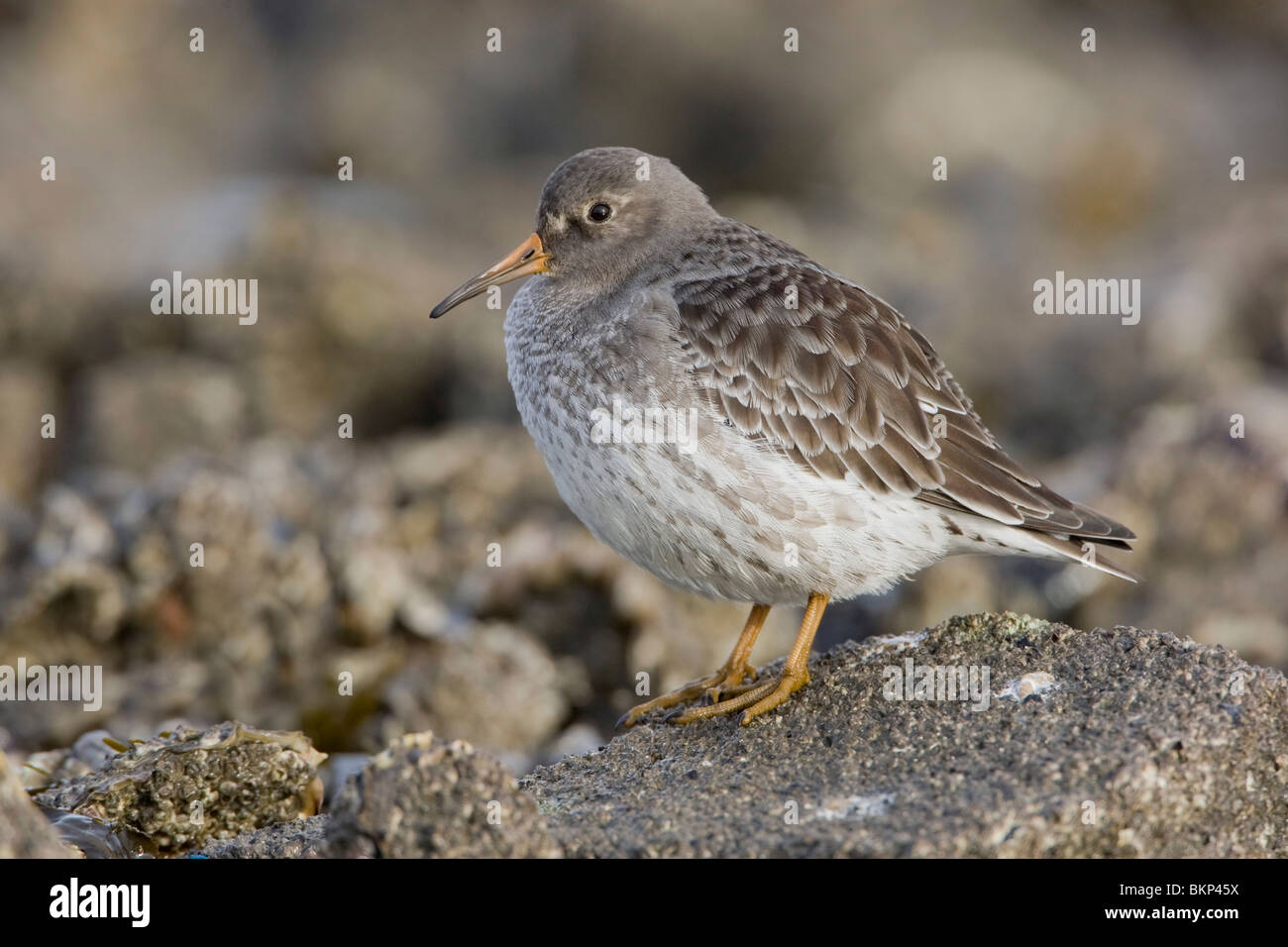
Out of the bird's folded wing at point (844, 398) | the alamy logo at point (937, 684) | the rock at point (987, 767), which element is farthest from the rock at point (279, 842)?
the bird's folded wing at point (844, 398)

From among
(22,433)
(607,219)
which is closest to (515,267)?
(607,219)

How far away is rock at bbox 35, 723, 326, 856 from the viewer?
5574mm

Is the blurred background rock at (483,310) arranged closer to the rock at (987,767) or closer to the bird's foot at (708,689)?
the bird's foot at (708,689)

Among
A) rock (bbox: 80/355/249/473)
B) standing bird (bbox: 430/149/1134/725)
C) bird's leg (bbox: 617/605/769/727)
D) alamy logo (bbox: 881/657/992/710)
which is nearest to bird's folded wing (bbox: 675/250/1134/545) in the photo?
standing bird (bbox: 430/149/1134/725)

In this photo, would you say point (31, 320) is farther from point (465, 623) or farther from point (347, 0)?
point (347, 0)

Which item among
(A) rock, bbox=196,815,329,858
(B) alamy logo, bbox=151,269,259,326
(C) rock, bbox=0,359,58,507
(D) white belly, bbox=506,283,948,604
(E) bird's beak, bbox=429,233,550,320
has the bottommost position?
(A) rock, bbox=196,815,329,858

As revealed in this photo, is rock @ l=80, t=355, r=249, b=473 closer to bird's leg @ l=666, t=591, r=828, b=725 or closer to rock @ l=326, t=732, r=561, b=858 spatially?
bird's leg @ l=666, t=591, r=828, b=725

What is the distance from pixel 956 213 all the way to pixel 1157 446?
35.6ft

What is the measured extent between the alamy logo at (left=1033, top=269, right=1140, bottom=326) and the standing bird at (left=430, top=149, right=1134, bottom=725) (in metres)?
7.38

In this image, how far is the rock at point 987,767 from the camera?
429 centimetres

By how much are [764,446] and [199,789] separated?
108 inches

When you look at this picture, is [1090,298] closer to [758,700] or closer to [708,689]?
[708,689]

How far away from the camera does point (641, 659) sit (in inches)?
329
